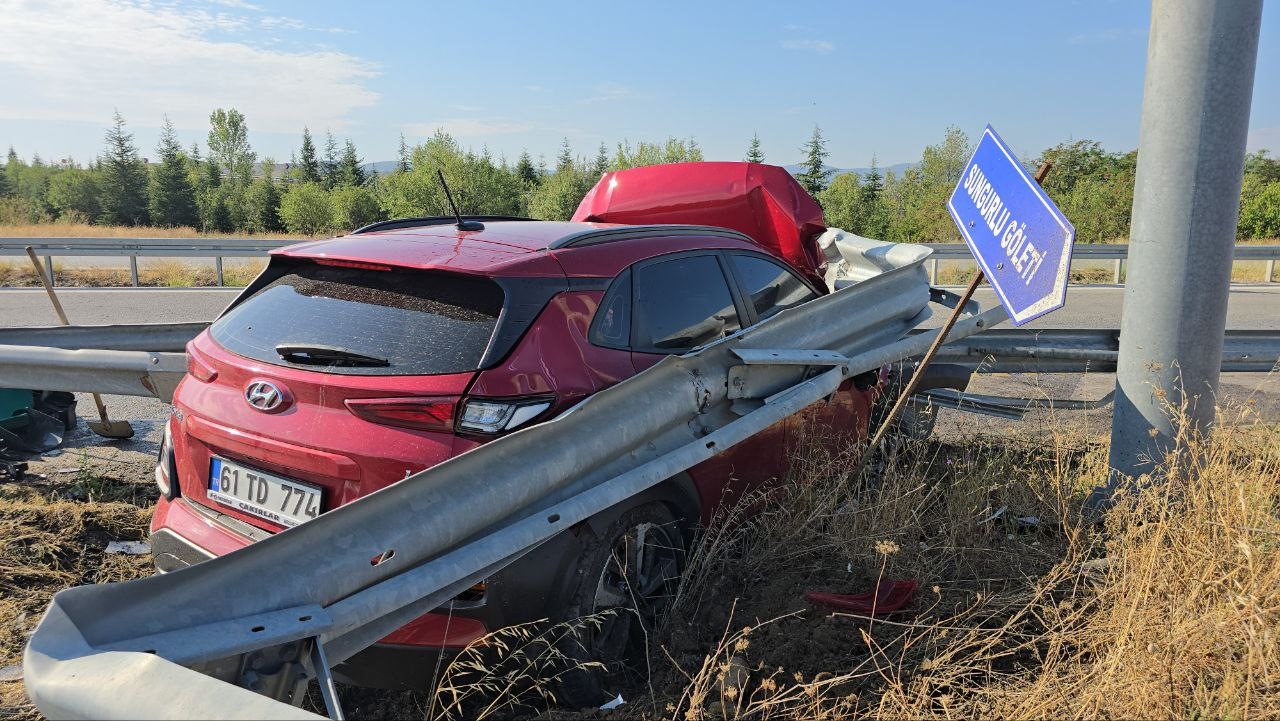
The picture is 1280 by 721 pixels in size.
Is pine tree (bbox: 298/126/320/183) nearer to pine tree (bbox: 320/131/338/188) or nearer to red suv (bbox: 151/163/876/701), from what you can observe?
pine tree (bbox: 320/131/338/188)

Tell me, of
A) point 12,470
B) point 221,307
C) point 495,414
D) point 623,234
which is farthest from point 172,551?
point 221,307

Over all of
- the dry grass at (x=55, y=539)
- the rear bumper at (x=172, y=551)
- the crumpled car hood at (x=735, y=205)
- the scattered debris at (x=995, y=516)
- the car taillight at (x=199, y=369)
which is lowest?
the dry grass at (x=55, y=539)

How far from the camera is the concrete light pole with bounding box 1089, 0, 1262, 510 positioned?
12.2ft

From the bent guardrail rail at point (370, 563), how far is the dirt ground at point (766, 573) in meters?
0.40

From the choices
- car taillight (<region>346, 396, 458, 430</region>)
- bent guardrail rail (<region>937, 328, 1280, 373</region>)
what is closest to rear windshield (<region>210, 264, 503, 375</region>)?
car taillight (<region>346, 396, 458, 430</region>)

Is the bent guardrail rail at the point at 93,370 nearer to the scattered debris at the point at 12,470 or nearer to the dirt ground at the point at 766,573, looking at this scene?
the dirt ground at the point at 766,573

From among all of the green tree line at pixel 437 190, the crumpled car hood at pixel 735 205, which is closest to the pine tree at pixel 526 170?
the green tree line at pixel 437 190

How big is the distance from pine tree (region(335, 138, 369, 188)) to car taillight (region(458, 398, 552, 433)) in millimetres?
69897

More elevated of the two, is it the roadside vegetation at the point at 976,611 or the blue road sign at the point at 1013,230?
the blue road sign at the point at 1013,230

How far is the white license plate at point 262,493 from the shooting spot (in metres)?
2.67

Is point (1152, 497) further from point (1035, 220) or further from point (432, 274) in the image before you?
point (432, 274)

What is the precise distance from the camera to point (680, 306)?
11.9 ft

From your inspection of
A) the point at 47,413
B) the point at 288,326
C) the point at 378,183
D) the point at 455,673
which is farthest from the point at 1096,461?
the point at 378,183

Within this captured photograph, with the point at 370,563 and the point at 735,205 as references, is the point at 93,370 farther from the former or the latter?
the point at 735,205
